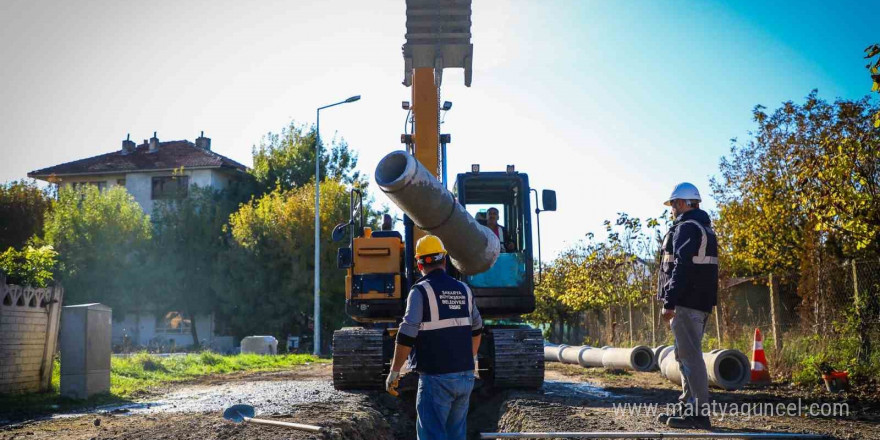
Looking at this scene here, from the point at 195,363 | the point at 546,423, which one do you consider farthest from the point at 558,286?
the point at 546,423

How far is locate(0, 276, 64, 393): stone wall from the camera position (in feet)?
39.4

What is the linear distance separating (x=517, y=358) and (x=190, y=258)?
35.3 m

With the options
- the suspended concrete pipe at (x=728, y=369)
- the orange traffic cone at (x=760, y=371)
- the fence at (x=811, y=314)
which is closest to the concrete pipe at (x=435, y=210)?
the suspended concrete pipe at (x=728, y=369)

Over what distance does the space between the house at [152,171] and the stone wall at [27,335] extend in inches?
1425

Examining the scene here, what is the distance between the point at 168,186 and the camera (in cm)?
5172

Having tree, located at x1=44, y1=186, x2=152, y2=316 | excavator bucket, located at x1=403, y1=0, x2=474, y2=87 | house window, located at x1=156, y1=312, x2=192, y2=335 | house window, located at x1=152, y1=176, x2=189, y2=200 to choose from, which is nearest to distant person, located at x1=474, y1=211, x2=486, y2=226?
excavator bucket, located at x1=403, y1=0, x2=474, y2=87

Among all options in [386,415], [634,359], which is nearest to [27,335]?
[386,415]

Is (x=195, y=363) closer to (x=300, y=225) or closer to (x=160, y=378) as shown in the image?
(x=160, y=378)

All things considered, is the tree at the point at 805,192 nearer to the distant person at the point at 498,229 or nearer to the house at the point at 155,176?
the distant person at the point at 498,229

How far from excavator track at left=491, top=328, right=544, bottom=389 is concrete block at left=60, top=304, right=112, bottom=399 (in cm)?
627

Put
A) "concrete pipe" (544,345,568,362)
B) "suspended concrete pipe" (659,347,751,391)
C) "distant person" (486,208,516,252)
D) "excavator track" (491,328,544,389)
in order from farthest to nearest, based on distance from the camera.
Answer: "concrete pipe" (544,345,568,362)
"suspended concrete pipe" (659,347,751,391)
"excavator track" (491,328,544,389)
"distant person" (486,208,516,252)

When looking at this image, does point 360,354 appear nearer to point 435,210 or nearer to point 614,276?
point 435,210

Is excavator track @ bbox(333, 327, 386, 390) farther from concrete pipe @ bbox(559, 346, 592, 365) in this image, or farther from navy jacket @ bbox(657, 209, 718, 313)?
concrete pipe @ bbox(559, 346, 592, 365)

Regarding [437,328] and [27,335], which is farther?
[27,335]
